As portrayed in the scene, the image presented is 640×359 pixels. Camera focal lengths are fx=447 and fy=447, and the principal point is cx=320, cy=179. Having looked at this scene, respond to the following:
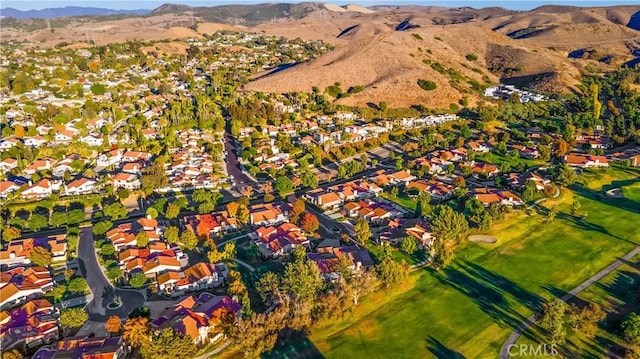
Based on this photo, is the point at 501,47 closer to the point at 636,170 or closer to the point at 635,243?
the point at 636,170

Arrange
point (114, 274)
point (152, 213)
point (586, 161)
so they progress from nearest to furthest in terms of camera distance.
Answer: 1. point (114, 274)
2. point (152, 213)
3. point (586, 161)

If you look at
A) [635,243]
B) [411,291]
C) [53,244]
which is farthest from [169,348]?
[635,243]

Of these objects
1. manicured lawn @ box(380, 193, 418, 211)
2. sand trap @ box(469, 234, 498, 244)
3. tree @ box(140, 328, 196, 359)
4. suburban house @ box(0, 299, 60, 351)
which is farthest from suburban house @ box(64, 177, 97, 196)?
sand trap @ box(469, 234, 498, 244)

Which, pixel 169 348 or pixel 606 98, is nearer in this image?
pixel 169 348

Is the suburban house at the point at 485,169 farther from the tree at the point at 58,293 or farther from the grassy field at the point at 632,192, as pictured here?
the tree at the point at 58,293

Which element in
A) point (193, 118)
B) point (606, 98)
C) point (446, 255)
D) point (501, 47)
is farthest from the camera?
point (501, 47)

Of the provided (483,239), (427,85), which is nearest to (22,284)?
(483,239)

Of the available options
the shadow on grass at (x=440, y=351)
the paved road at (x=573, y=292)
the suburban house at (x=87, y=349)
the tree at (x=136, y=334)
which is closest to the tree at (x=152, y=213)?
the suburban house at (x=87, y=349)

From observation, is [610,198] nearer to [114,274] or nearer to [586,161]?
[586,161]
